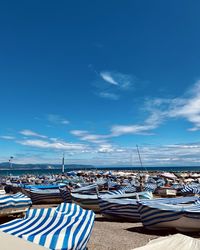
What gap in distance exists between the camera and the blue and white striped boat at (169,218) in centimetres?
1028

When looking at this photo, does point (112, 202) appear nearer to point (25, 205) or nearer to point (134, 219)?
point (134, 219)

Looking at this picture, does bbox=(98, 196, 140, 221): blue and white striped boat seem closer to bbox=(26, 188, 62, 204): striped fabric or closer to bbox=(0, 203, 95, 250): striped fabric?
bbox=(0, 203, 95, 250): striped fabric

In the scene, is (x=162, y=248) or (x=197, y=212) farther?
(x=197, y=212)

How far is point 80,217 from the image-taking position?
25.9 feet

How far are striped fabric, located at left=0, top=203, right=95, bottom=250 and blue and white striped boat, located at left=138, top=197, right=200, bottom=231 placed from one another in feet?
11.4

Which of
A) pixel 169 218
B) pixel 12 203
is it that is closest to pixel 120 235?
pixel 169 218

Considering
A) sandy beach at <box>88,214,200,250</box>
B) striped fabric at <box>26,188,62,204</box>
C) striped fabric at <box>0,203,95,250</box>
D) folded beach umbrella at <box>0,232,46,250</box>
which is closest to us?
folded beach umbrella at <box>0,232,46,250</box>

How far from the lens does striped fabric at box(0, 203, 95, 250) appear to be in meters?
6.05

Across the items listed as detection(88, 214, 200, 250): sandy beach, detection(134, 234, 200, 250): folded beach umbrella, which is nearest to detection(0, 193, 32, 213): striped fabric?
detection(88, 214, 200, 250): sandy beach

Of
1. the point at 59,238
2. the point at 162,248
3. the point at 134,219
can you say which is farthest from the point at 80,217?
the point at 134,219

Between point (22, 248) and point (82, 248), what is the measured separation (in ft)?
11.1

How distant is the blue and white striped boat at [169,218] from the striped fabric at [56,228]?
3.49 meters

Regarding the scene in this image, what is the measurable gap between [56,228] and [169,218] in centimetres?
510

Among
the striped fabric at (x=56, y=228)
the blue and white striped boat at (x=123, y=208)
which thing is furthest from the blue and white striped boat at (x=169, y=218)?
the striped fabric at (x=56, y=228)
